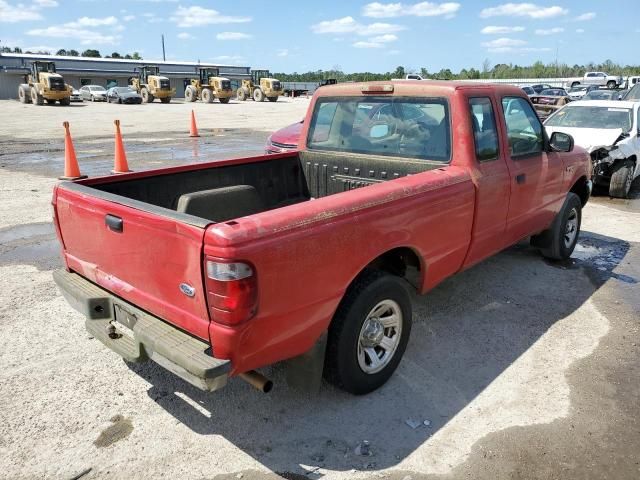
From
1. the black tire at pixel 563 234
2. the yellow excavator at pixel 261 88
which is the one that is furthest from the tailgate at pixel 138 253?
the yellow excavator at pixel 261 88

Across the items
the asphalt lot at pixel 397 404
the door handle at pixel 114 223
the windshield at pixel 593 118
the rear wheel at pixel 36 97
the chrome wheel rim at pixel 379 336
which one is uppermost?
the rear wheel at pixel 36 97

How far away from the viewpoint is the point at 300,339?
8.98 feet

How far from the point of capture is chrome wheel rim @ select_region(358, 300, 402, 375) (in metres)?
3.26

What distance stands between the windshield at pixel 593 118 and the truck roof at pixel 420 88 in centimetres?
613

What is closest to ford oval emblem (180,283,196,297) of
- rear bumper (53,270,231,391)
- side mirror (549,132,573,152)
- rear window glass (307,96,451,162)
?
rear bumper (53,270,231,391)

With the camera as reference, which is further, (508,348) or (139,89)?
(139,89)

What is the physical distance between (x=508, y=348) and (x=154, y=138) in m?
16.5

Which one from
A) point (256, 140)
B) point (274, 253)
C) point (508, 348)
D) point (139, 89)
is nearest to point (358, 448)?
point (274, 253)

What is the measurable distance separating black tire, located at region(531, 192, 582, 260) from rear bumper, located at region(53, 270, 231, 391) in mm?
4304

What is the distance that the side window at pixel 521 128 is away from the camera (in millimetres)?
4340

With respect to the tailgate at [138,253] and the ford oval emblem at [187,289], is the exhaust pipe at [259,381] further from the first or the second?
the ford oval emblem at [187,289]

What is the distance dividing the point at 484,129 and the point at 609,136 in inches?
257

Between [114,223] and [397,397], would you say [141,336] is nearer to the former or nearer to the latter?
[114,223]

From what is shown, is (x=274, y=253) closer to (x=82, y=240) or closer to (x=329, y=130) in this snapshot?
(x=82, y=240)
